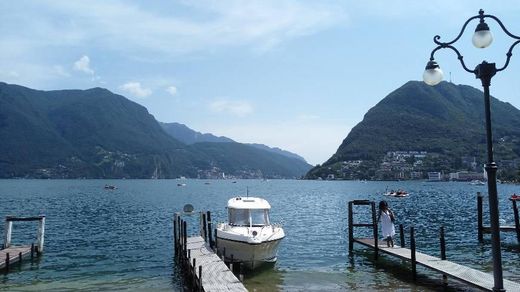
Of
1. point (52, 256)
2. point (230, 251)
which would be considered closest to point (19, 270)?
point (52, 256)

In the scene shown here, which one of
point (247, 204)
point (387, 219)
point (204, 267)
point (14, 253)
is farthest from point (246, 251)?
point (14, 253)

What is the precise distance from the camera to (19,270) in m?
28.0

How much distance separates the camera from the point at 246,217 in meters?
27.9

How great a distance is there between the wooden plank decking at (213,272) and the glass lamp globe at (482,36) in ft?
42.8

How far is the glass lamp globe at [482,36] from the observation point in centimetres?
933

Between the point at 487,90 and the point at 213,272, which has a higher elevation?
the point at 487,90

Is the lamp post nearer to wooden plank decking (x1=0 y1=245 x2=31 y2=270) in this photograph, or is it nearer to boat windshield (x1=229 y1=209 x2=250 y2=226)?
boat windshield (x1=229 y1=209 x2=250 y2=226)

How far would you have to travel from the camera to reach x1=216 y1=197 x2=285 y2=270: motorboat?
2533 cm

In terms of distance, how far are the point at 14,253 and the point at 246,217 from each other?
15491 mm

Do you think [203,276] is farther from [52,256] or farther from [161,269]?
[52,256]

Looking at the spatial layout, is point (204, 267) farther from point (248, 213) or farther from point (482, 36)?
point (482, 36)

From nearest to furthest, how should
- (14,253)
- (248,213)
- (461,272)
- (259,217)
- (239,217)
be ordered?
(461,272), (248,213), (239,217), (259,217), (14,253)

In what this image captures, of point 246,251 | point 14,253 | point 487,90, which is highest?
point 487,90

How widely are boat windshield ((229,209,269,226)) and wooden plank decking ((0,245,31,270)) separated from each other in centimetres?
1373
